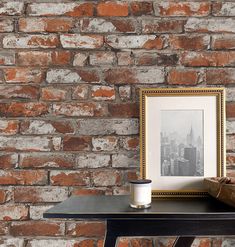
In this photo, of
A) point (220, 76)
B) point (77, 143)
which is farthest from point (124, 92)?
point (220, 76)

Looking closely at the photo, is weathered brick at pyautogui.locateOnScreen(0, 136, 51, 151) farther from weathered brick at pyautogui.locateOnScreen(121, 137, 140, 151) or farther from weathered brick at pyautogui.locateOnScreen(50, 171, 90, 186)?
weathered brick at pyautogui.locateOnScreen(121, 137, 140, 151)

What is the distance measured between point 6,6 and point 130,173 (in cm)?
91

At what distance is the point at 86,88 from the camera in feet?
5.30

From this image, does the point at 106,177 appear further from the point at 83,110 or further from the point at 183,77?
the point at 183,77

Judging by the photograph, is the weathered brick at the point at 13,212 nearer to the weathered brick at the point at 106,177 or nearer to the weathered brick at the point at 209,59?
the weathered brick at the point at 106,177

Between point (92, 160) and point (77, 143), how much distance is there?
0.32ft

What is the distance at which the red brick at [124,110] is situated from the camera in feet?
5.26

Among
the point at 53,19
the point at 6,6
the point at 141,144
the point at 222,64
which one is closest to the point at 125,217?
the point at 141,144

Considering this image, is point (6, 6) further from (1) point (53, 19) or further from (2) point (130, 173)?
(2) point (130, 173)

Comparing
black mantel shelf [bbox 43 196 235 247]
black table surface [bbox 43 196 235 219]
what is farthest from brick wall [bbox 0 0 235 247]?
black mantel shelf [bbox 43 196 235 247]

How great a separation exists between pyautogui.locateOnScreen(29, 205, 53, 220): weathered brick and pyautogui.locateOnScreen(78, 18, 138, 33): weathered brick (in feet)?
2.58

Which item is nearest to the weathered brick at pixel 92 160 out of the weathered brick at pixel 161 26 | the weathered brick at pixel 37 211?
the weathered brick at pixel 37 211

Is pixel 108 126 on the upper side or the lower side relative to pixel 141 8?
lower

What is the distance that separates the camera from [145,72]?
1610 millimetres
